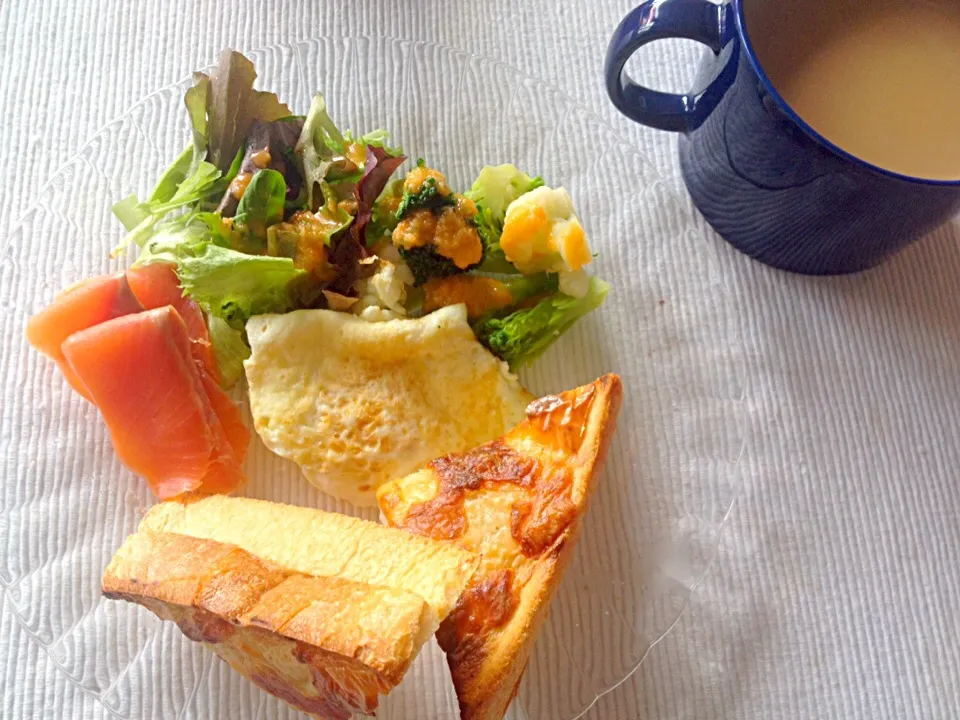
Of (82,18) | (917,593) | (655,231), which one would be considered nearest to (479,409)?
(655,231)

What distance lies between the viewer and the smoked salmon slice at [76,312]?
1.60 m

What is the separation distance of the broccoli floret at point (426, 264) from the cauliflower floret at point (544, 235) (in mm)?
130

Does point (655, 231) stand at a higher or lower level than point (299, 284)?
lower

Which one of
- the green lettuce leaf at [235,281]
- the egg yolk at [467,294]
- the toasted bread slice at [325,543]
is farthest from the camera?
the egg yolk at [467,294]

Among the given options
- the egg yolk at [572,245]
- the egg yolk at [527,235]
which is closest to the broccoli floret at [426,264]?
the egg yolk at [527,235]

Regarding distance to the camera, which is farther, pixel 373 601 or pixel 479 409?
pixel 479 409

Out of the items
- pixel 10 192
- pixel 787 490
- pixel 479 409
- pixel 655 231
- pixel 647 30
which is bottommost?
pixel 787 490

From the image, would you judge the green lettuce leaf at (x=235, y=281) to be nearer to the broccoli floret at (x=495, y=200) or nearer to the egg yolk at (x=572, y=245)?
the broccoli floret at (x=495, y=200)

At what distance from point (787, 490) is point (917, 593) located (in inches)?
13.6

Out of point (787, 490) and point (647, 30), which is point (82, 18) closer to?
point (647, 30)

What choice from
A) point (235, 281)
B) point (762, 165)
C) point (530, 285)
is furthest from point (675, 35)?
point (235, 281)

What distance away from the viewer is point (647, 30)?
1529 mm

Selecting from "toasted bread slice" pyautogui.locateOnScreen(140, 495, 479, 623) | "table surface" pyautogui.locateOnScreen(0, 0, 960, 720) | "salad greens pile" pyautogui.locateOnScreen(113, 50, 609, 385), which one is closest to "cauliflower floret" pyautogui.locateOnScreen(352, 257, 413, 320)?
"salad greens pile" pyautogui.locateOnScreen(113, 50, 609, 385)

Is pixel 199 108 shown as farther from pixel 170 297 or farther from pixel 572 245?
pixel 572 245
